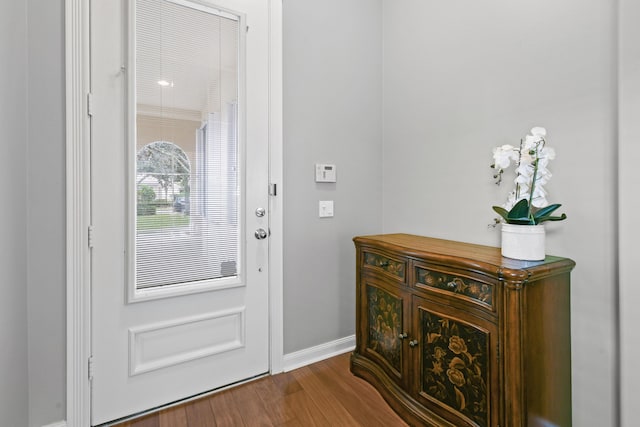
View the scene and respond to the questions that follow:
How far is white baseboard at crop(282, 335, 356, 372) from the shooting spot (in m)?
2.11

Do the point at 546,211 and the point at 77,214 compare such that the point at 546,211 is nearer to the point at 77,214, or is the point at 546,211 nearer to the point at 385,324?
the point at 385,324

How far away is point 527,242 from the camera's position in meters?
1.33

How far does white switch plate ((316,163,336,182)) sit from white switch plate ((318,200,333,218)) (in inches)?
6.3

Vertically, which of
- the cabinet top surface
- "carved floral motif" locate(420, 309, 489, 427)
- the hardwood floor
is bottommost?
the hardwood floor

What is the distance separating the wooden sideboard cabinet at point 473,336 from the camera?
120 centimetres

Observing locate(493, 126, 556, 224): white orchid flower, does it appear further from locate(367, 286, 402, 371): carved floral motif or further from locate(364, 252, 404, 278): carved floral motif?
locate(367, 286, 402, 371): carved floral motif

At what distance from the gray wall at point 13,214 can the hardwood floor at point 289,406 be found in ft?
1.94

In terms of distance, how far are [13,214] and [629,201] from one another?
8.22 ft

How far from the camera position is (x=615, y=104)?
129 centimetres

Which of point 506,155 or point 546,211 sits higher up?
point 506,155

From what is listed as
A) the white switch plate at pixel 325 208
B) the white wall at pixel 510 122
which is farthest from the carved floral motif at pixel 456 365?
the white switch plate at pixel 325 208

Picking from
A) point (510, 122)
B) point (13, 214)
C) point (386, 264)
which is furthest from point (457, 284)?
point (13, 214)

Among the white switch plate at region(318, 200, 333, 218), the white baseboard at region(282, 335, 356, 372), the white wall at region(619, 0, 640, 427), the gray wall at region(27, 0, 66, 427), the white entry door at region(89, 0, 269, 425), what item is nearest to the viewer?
the white wall at region(619, 0, 640, 427)

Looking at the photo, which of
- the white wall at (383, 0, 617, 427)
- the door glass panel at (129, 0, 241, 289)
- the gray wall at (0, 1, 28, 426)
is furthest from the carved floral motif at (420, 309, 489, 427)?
the gray wall at (0, 1, 28, 426)
